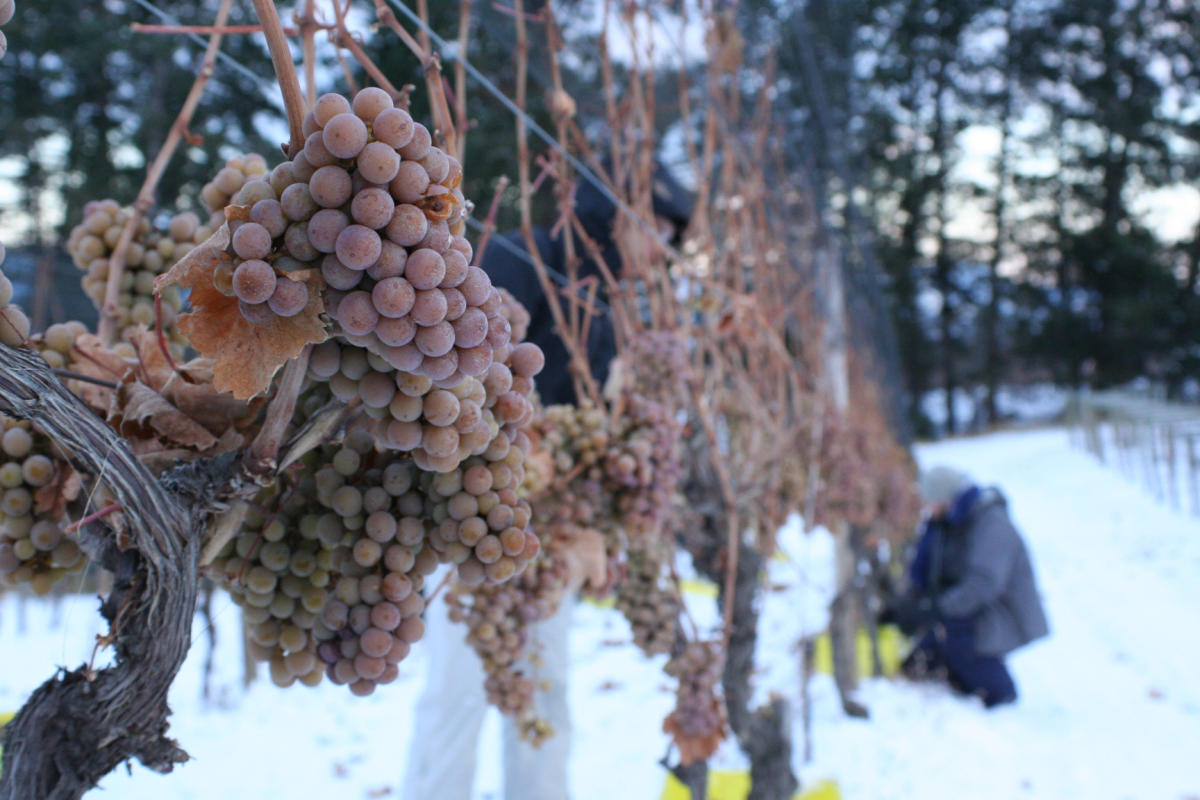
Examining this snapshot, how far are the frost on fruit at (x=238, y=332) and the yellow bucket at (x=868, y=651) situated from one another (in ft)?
12.4

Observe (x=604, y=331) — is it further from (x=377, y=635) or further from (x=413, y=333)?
(x=413, y=333)

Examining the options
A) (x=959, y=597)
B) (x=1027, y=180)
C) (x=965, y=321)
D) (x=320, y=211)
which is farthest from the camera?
(x=965, y=321)

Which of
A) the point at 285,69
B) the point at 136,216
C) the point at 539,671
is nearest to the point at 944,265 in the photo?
the point at 539,671

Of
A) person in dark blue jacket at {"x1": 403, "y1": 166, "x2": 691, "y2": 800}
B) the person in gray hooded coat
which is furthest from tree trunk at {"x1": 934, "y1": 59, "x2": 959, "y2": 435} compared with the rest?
person in dark blue jacket at {"x1": 403, "y1": 166, "x2": 691, "y2": 800}

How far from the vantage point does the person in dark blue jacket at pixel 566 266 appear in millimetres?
1542

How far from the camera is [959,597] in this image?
3904mm

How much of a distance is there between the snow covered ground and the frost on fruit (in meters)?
1.37

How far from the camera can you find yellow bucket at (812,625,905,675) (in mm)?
4113

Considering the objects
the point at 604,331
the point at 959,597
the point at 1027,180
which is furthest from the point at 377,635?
the point at 1027,180

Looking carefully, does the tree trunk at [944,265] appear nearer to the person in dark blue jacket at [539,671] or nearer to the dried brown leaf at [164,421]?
the person in dark blue jacket at [539,671]

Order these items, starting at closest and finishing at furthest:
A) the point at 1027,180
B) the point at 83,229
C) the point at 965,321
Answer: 1. the point at 83,229
2. the point at 1027,180
3. the point at 965,321

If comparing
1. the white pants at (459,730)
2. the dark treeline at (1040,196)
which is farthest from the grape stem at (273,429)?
the dark treeline at (1040,196)

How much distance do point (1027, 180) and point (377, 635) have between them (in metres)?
20.3

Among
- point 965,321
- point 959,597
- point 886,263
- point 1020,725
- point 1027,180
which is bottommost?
point 1020,725
